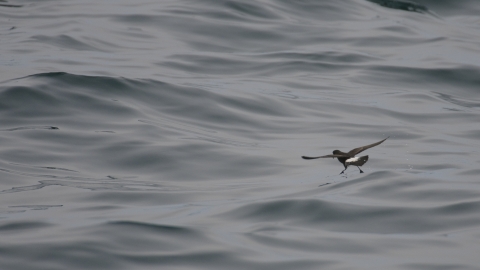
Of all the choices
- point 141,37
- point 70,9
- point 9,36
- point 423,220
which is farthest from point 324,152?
point 70,9

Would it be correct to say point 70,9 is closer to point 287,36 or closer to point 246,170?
point 287,36

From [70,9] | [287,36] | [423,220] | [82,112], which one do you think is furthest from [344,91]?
[70,9]

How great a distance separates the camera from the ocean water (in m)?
5.86

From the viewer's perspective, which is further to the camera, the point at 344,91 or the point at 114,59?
the point at 114,59

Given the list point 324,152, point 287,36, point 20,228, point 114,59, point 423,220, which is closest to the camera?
point 20,228

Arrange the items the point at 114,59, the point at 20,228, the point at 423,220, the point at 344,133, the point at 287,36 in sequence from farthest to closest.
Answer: the point at 287,36, the point at 114,59, the point at 344,133, the point at 423,220, the point at 20,228

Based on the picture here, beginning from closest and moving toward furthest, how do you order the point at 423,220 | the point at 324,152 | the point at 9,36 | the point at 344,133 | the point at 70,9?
the point at 423,220 → the point at 324,152 → the point at 344,133 → the point at 9,36 → the point at 70,9

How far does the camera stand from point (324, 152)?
29.7 ft

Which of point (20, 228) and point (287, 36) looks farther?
point (287, 36)

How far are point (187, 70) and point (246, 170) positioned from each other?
180 inches

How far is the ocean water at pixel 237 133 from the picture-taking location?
5.86 meters

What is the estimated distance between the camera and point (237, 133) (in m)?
10.0

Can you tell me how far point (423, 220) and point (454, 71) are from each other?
7.34 m

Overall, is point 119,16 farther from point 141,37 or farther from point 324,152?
point 324,152
